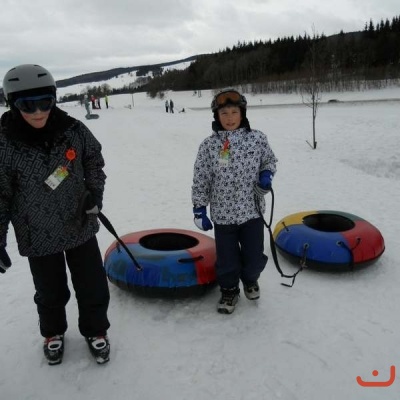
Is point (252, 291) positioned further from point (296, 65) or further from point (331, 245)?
point (296, 65)

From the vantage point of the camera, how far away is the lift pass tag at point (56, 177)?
7.88 feet

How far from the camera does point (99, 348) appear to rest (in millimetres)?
Answer: 2773

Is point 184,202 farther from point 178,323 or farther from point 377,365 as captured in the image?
point 377,365

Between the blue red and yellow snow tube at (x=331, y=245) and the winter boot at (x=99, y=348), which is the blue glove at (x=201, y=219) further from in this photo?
the blue red and yellow snow tube at (x=331, y=245)

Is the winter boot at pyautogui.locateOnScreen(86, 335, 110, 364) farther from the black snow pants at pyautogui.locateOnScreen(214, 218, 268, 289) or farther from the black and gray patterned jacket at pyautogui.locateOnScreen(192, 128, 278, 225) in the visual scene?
the black and gray patterned jacket at pyautogui.locateOnScreen(192, 128, 278, 225)

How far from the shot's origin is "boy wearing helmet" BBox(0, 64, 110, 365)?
228 centimetres

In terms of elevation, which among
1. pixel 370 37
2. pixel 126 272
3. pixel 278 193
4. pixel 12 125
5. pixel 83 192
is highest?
pixel 370 37

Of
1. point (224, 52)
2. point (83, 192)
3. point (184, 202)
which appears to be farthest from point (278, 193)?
point (224, 52)

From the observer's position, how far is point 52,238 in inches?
97.8

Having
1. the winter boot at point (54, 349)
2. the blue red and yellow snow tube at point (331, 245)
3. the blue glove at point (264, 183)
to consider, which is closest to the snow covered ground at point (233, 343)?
the winter boot at point (54, 349)

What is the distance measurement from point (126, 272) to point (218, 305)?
35.6 inches

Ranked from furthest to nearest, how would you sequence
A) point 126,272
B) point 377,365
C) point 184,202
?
1. point 184,202
2. point 126,272
3. point 377,365

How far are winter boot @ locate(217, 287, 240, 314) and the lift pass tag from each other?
69.5 inches

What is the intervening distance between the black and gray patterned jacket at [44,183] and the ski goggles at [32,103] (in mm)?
98
